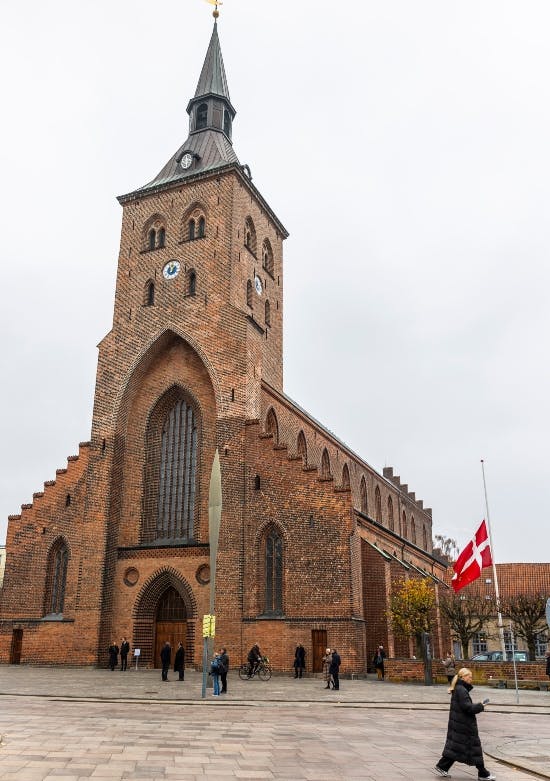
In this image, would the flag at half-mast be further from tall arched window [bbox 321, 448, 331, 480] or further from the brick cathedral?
tall arched window [bbox 321, 448, 331, 480]

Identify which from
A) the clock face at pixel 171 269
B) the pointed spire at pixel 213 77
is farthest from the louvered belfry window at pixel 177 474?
the pointed spire at pixel 213 77

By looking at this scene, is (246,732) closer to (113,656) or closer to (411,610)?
(411,610)

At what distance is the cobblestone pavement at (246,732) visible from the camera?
9.48 m

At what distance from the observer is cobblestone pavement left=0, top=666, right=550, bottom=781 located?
9.48 meters

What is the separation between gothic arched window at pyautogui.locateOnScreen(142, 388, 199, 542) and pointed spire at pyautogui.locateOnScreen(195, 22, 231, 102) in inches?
866

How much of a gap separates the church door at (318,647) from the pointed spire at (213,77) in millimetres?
33827

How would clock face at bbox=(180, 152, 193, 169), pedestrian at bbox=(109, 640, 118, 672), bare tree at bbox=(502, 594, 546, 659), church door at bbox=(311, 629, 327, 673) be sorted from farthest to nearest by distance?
clock face at bbox=(180, 152, 193, 169)
bare tree at bbox=(502, 594, 546, 659)
pedestrian at bbox=(109, 640, 118, 672)
church door at bbox=(311, 629, 327, 673)

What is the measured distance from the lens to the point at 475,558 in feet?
85.1

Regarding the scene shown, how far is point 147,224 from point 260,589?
69.2 ft

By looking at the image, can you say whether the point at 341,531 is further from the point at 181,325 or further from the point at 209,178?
the point at 209,178

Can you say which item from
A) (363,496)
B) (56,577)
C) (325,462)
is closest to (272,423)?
(325,462)

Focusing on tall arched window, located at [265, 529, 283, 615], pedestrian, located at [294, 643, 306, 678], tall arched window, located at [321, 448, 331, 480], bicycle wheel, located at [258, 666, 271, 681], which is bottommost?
bicycle wheel, located at [258, 666, 271, 681]

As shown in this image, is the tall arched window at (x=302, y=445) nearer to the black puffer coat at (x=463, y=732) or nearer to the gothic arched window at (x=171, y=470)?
the gothic arched window at (x=171, y=470)

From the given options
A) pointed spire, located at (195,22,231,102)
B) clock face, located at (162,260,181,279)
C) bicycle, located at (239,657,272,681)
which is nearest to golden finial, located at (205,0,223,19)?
pointed spire, located at (195,22,231,102)
